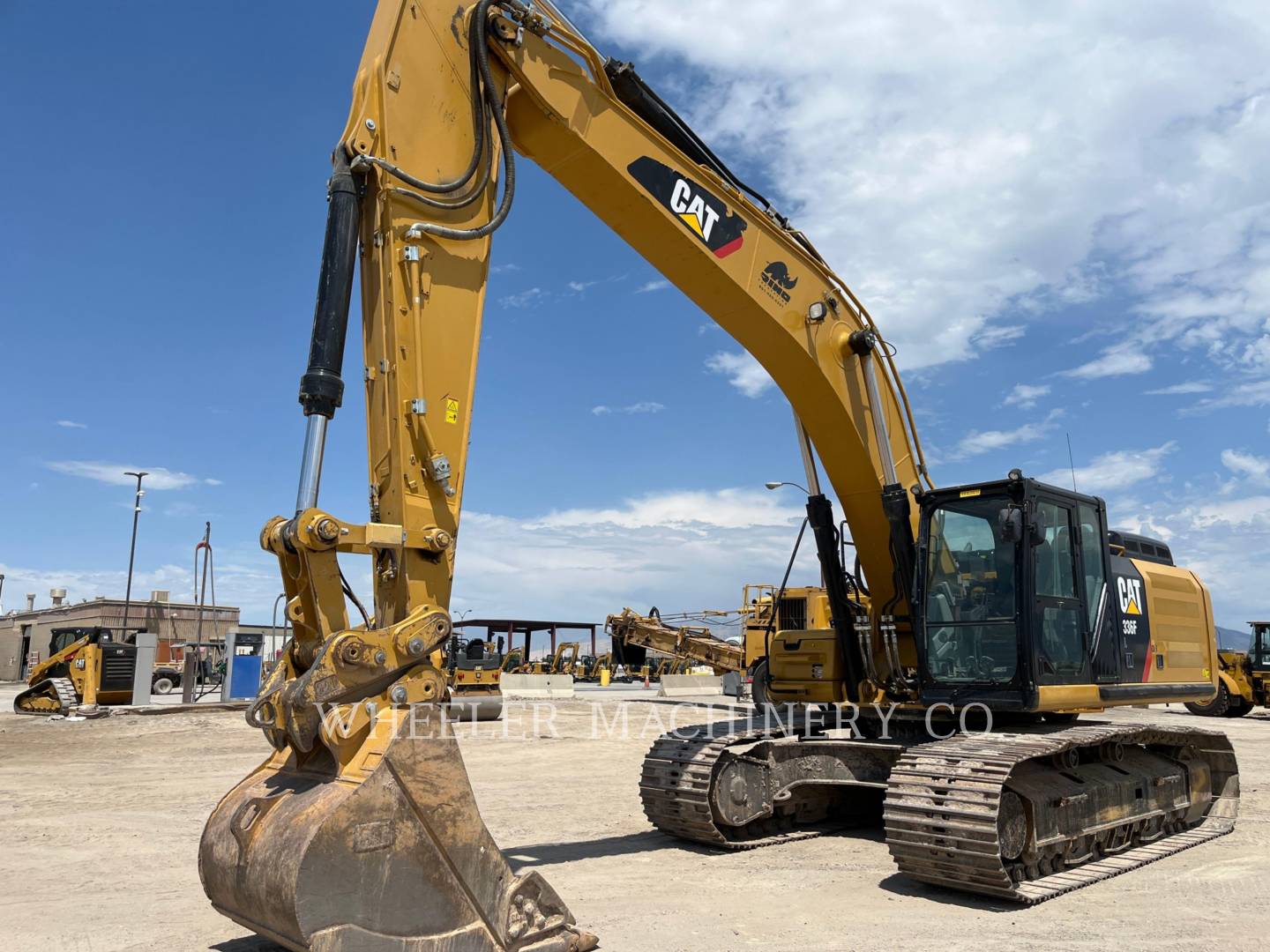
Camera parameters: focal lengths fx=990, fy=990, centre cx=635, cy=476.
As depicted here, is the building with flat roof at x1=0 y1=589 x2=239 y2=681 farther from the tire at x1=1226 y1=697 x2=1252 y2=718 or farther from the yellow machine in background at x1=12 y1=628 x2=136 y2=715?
the tire at x1=1226 y1=697 x2=1252 y2=718

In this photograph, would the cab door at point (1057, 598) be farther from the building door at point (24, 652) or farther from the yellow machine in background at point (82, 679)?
the building door at point (24, 652)

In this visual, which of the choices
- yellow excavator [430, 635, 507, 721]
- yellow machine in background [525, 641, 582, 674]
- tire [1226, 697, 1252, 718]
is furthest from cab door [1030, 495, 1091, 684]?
yellow machine in background [525, 641, 582, 674]

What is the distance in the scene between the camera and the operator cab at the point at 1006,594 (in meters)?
7.73

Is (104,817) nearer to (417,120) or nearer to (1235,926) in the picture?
(417,120)

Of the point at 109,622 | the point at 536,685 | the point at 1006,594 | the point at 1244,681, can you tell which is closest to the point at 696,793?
the point at 1006,594

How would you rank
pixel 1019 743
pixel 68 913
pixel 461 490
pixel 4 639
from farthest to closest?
pixel 4 639, pixel 1019 743, pixel 68 913, pixel 461 490

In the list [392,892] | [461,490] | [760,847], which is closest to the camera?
[392,892]

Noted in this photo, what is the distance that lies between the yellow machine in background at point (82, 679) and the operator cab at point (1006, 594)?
21882 mm

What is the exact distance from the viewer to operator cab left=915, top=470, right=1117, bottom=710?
25.4ft

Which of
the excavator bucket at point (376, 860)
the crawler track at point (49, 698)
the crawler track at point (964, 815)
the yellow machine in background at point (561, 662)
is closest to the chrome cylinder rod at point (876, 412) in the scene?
the crawler track at point (964, 815)

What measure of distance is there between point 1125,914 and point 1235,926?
2.07 feet

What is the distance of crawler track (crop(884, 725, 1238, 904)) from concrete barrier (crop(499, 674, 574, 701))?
2526 cm

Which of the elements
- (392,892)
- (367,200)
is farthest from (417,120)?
(392,892)

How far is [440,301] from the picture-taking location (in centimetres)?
564
